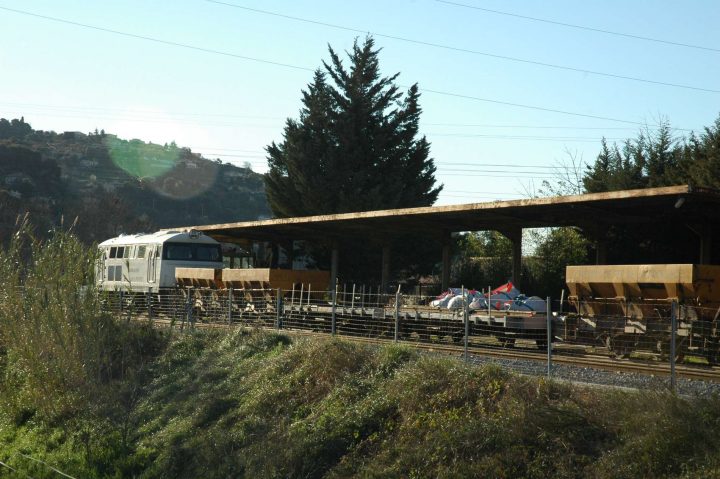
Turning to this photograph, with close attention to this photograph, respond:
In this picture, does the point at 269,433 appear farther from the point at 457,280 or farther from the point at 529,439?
the point at 457,280

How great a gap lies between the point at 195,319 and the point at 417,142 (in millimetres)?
23987

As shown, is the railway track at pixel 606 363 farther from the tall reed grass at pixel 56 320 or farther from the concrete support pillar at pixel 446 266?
the concrete support pillar at pixel 446 266

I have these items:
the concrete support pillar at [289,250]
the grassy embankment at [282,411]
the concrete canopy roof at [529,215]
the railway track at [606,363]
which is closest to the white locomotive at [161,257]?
the concrete canopy roof at [529,215]

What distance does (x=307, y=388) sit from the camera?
572 inches

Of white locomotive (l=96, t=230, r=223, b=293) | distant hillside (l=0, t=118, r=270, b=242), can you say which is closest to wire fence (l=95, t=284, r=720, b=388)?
white locomotive (l=96, t=230, r=223, b=293)

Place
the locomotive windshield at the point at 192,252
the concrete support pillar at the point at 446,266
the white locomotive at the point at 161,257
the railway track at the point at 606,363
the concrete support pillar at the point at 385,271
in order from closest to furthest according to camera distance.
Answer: the railway track at the point at 606,363, the concrete support pillar at the point at 446,266, the concrete support pillar at the point at 385,271, the white locomotive at the point at 161,257, the locomotive windshield at the point at 192,252

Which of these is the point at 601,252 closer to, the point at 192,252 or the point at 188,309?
the point at 188,309

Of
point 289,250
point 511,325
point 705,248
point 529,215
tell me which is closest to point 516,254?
point 529,215

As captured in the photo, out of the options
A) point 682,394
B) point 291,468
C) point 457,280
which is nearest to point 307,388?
point 291,468

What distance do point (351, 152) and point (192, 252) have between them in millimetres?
14044

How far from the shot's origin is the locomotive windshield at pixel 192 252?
115ft

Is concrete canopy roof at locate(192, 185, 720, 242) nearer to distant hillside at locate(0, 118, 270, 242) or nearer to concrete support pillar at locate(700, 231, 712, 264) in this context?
concrete support pillar at locate(700, 231, 712, 264)

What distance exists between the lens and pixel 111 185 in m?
99.1

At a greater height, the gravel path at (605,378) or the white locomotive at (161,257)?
the white locomotive at (161,257)
